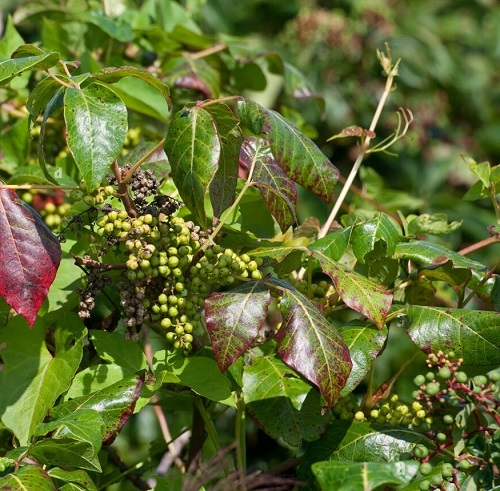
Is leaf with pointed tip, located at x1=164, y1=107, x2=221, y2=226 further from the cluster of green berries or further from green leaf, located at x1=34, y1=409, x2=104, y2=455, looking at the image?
green leaf, located at x1=34, y1=409, x2=104, y2=455

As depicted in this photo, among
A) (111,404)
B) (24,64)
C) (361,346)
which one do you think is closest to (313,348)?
(361,346)

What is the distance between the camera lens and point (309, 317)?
3.14 feet

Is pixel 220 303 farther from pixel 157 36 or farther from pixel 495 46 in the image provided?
pixel 495 46

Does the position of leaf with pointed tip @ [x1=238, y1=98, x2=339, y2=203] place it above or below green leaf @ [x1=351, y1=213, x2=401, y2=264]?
above

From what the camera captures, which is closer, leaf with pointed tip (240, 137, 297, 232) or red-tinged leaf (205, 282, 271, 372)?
red-tinged leaf (205, 282, 271, 372)

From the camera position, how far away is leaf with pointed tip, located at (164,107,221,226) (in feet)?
3.01

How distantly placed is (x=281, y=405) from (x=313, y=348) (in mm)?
114

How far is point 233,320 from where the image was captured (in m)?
0.93

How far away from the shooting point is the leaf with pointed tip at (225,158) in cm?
97

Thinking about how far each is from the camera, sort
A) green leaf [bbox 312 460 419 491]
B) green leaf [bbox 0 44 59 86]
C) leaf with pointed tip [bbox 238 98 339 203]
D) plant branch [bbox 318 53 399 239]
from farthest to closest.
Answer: plant branch [bbox 318 53 399 239] < leaf with pointed tip [bbox 238 98 339 203] < green leaf [bbox 0 44 59 86] < green leaf [bbox 312 460 419 491]

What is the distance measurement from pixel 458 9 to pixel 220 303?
357 cm

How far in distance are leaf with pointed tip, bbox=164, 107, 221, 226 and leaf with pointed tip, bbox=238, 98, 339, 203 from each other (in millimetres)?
71

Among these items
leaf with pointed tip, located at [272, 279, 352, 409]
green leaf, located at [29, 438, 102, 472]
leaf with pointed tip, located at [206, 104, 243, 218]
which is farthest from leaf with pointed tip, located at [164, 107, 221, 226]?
green leaf, located at [29, 438, 102, 472]

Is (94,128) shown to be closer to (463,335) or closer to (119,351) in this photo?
(119,351)
